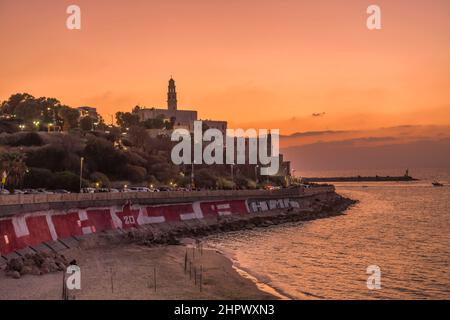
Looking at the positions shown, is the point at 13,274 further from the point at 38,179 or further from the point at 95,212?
the point at 38,179

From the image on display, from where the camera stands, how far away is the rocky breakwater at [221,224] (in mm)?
66750

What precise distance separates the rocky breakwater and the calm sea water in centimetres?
343

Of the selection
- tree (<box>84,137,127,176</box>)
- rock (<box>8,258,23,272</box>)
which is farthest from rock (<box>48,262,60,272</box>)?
tree (<box>84,137,127,176</box>)

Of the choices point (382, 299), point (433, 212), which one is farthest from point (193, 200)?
point (433, 212)

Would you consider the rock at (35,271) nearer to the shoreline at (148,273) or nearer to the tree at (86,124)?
the shoreline at (148,273)

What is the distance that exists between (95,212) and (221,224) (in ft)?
84.4

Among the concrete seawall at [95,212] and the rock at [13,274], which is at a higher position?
the concrete seawall at [95,212]

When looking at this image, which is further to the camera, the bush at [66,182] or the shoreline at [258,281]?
the bush at [66,182]

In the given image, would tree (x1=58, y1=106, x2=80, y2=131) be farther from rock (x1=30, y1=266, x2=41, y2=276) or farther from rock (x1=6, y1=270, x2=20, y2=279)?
rock (x1=6, y1=270, x2=20, y2=279)

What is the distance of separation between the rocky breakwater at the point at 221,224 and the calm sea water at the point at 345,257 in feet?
11.2

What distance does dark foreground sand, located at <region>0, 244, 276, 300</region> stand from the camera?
37.0m

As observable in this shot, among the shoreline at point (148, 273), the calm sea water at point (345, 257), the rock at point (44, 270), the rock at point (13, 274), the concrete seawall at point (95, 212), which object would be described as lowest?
the calm sea water at point (345, 257)

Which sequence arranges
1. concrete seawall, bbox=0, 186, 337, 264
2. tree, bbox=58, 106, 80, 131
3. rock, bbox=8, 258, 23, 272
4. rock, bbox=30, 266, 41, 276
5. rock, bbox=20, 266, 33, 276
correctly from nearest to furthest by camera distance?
rock, bbox=8, 258, 23, 272 → rock, bbox=20, 266, 33, 276 → rock, bbox=30, 266, 41, 276 → concrete seawall, bbox=0, 186, 337, 264 → tree, bbox=58, 106, 80, 131

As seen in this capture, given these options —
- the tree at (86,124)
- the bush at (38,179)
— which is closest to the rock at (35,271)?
the bush at (38,179)
